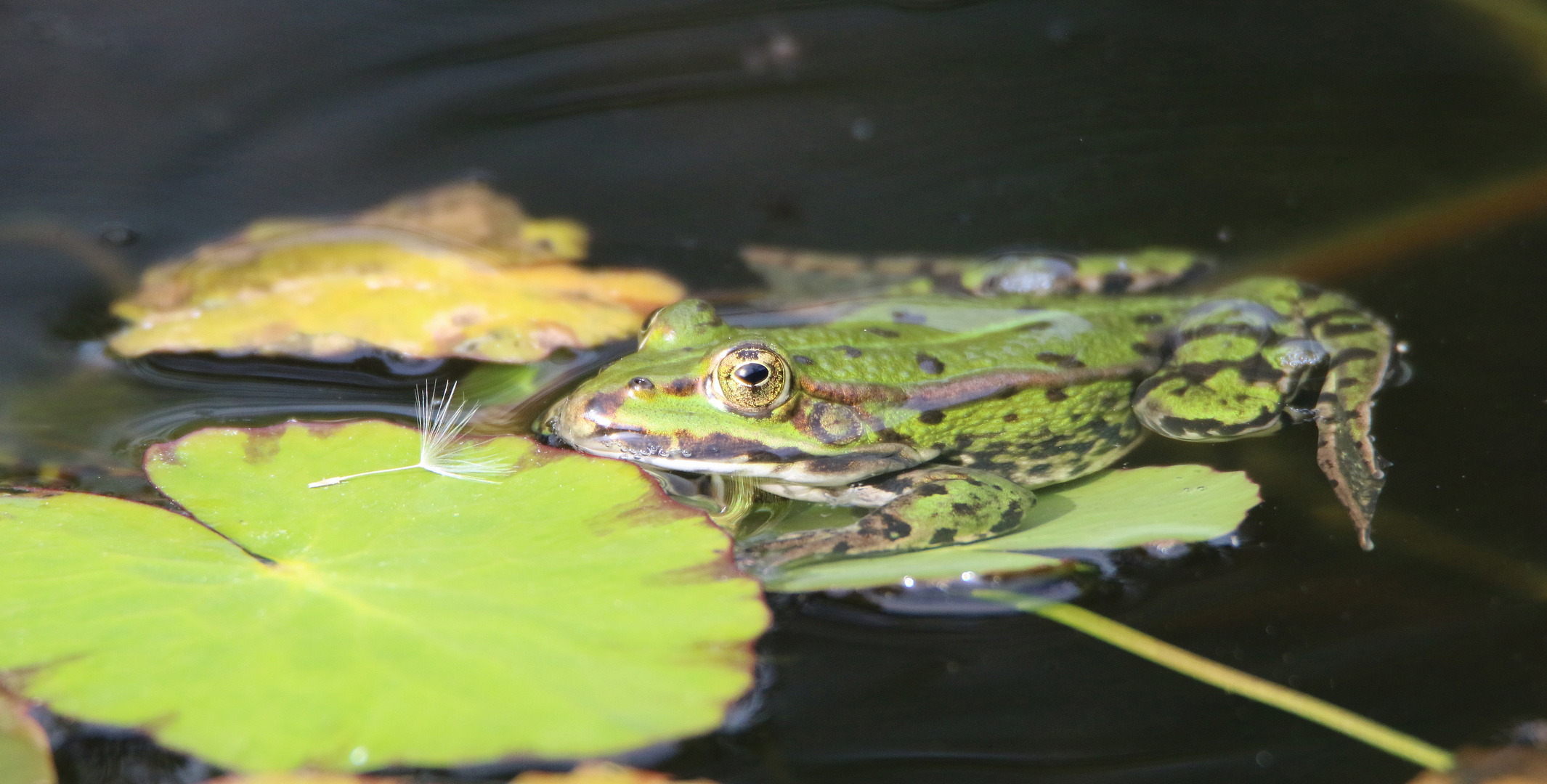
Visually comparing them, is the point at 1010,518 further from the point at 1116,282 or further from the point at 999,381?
the point at 1116,282

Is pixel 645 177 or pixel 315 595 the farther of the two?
pixel 645 177

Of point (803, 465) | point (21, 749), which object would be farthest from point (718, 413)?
point (21, 749)

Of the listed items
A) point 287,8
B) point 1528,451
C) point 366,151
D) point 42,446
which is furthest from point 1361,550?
point 287,8

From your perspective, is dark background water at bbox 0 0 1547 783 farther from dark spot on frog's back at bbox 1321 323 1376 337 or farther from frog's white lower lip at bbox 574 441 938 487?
frog's white lower lip at bbox 574 441 938 487

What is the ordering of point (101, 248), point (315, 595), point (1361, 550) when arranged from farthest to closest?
1. point (101, 248)
2. point (1361, 550)
3. point (315, 595)

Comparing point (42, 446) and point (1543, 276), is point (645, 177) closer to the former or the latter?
point (42, 446)

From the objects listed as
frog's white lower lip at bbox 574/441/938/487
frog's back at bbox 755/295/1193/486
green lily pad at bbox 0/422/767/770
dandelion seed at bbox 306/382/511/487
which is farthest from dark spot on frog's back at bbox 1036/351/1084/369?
dandelion seed at bbox 306/382/511/487
